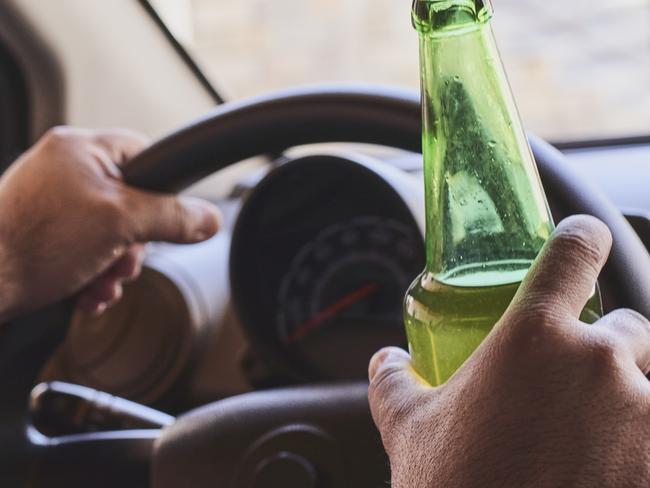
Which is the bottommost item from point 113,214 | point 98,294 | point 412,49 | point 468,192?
point 412,49

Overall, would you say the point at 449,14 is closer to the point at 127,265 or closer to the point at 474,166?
the point at 474,166

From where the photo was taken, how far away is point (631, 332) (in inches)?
20.9

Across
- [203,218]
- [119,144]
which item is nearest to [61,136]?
[119,144]

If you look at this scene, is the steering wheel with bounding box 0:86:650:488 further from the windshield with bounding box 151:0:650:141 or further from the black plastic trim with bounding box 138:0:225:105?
the black plastic trim with bounding box 138:0:225:105

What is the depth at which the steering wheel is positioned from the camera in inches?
33.8

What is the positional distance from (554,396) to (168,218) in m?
0.55

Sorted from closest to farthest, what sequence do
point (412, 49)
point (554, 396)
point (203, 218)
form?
point (554, 396) → point (203, 218) → point (412, 49)

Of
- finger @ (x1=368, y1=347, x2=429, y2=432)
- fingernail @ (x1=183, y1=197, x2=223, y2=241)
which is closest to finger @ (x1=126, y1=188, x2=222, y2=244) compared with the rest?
fingernail @ (x1=183, y1=197, x2=223, y2=241)

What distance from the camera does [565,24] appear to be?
166 centimetres

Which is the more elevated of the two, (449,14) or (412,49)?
(449,14)

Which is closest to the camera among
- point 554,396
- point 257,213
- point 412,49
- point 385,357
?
point 554,396

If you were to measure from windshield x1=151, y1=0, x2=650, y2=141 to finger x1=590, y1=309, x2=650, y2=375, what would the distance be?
0.96 metres

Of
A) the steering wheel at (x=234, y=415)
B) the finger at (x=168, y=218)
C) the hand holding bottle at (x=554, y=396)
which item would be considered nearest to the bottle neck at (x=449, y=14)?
the hand holding bottle at (x=554, y=396)

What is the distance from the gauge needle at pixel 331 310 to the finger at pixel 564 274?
795 millimetres
